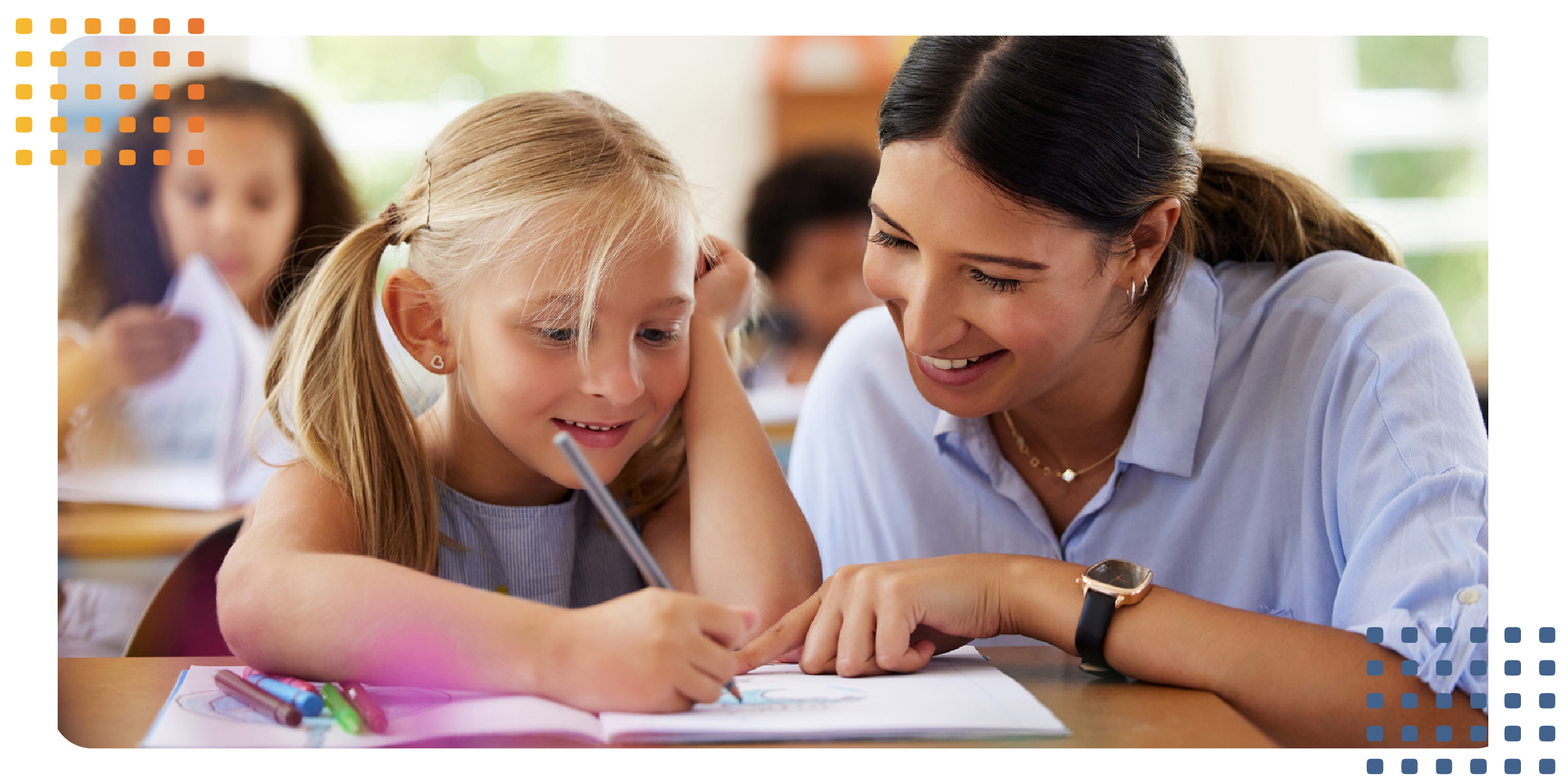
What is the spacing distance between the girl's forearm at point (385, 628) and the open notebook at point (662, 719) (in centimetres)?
2

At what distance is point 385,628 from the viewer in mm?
676

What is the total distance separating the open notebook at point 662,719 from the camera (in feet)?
2.00

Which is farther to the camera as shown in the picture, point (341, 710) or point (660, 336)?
point (660, 336)

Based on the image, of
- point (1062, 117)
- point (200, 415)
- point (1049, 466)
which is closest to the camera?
point (1062, 117)

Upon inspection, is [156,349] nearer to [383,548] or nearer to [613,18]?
Answer: [383,548]

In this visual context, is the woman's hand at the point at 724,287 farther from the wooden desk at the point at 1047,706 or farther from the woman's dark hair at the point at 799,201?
the woman's dark hair at the point at 799,201

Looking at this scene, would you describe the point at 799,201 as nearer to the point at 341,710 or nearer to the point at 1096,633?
the point at 1096,633

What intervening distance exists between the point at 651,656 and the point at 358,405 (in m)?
0.39

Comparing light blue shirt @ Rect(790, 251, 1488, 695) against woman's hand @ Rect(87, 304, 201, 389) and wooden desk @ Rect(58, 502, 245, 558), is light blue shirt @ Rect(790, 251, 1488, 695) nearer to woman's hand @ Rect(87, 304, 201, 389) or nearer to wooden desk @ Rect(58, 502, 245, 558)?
wooden desk @ Rect(58, 502, 245, 558)

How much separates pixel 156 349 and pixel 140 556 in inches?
11.6

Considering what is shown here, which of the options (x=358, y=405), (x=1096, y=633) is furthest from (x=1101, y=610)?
(x=358, y=405)

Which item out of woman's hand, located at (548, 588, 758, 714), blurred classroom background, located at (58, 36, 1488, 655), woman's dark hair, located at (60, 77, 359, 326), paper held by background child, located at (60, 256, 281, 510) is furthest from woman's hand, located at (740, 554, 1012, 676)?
paper held by background child, located at (60, 256, 281, 510)

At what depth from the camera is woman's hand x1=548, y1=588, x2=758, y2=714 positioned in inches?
25.0

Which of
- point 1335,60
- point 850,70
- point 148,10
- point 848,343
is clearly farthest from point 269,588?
point 1335,60
